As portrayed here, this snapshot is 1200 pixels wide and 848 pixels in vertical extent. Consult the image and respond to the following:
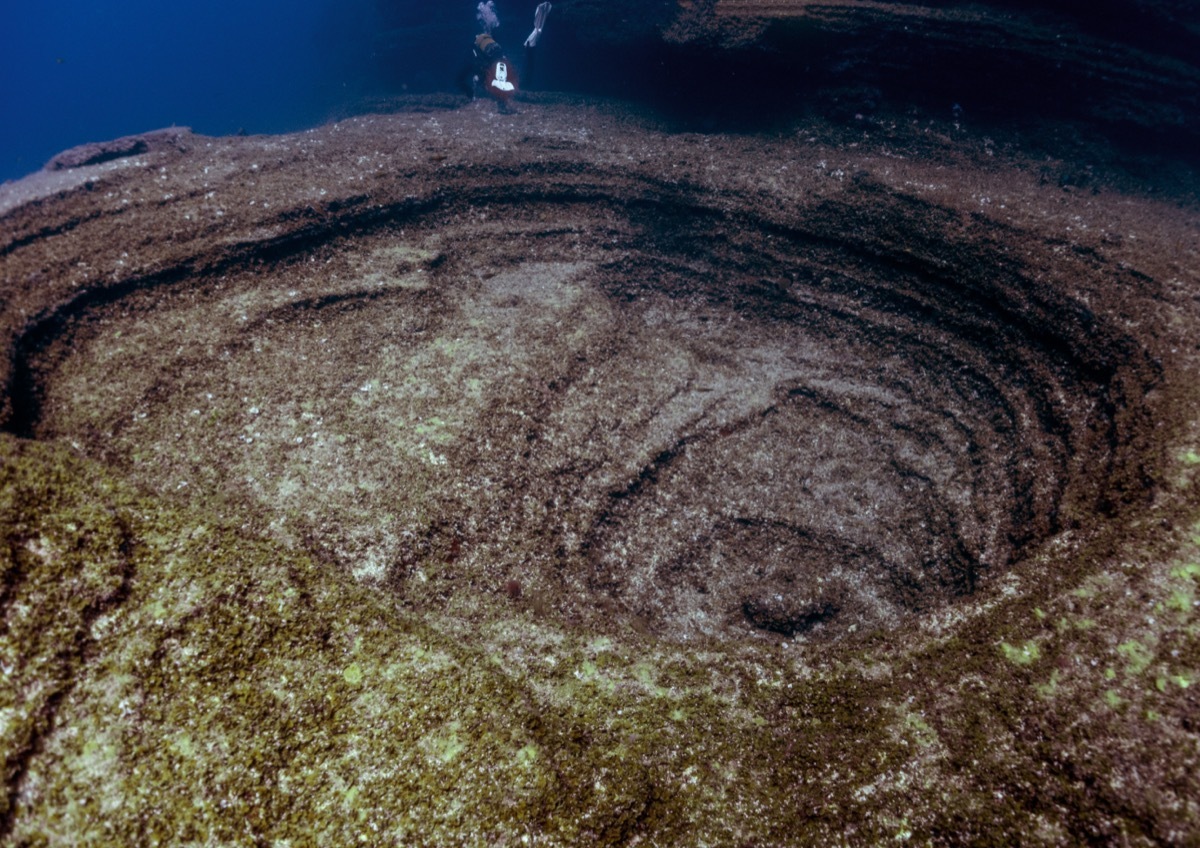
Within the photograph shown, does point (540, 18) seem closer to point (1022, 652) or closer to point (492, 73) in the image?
point (492, 73)

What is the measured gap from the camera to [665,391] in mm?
7695

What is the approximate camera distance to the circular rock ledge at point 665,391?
12.7ft

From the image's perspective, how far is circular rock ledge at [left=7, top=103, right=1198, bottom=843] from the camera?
3877 millimetres

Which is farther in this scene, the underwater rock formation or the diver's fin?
the diver's fin

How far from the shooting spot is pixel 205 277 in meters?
6.79

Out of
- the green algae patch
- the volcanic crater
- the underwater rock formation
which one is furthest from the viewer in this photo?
the underwater rock formation

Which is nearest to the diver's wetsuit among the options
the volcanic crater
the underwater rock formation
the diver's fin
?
the diver's fin

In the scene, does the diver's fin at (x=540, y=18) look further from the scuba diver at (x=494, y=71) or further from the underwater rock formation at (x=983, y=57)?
the underwater rock formation at (x=983, y=57)

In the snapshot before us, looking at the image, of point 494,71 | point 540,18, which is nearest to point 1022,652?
point 494,71

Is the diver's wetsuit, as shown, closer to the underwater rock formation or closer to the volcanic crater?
the underwater rock formation

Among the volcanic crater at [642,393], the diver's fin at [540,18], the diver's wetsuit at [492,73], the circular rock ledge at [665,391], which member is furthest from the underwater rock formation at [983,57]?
the diver's fin at [540,18]

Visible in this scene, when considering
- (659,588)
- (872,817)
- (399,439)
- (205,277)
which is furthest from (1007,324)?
(205,277)

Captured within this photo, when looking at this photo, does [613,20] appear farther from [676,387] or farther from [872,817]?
[872,817]

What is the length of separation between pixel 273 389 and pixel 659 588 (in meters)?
4.99
